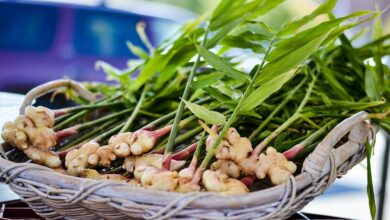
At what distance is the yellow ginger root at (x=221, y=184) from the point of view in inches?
29.2

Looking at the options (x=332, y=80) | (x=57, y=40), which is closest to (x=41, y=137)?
(x=332, y=80)

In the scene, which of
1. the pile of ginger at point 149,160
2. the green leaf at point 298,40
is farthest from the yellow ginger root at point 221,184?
the green leaf at point 298,40

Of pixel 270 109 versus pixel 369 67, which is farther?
pixel 369 67

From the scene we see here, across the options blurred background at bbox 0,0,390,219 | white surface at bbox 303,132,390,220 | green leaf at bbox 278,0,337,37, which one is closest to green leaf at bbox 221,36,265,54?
A: green leaf at bbox 278,0,337,37

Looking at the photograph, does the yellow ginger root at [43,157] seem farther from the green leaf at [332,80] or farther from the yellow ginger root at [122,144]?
the green leaf at [332,80]

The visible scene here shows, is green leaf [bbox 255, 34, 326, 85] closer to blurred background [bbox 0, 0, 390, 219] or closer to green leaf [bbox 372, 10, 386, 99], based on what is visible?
green leaf [bbox 372, 10, 386, 99]

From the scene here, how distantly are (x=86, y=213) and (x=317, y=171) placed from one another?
0.32 meters

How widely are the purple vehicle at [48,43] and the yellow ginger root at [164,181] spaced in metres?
3.20

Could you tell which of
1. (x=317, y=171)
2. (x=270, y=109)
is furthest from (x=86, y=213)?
(x=270, y=109)

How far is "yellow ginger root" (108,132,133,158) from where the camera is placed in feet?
2.75

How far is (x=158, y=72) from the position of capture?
1290mm

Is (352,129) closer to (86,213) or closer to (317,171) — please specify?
(317,171)

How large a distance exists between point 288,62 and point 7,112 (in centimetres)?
60

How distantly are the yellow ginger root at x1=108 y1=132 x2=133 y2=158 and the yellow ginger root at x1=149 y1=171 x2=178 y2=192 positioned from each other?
0.32 ft
